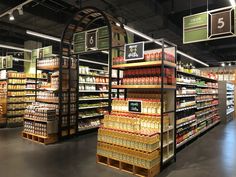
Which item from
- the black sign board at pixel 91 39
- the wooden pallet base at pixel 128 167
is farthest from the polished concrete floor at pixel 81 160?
the black sign board at pixel 91 39

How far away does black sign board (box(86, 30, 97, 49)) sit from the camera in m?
7.20

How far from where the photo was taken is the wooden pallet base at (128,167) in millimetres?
4310

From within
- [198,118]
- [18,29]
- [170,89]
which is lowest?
[198,118]

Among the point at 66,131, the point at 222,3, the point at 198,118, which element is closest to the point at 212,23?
the point at 222,3

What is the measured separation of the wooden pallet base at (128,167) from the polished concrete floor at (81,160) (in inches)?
5.7

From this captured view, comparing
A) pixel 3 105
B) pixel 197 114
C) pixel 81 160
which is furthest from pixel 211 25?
pixel 3 105

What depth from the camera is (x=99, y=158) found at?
5055mm

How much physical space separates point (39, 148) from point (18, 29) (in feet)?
26.7

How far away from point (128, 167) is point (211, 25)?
5173 millimetres

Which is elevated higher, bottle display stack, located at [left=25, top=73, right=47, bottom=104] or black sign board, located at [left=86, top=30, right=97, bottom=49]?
black sign board, located at [left=86, top=30, right=97, bottom=49]

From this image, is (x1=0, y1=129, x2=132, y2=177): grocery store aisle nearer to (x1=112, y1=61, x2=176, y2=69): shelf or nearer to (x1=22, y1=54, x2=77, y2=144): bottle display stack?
(x1=22, y1=54, x2=77, y2=144): bottle display stack

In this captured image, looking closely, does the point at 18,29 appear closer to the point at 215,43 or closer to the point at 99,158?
the point at 99,158

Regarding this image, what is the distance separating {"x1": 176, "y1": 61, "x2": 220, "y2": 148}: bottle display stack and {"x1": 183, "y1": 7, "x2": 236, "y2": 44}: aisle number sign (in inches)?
44.4

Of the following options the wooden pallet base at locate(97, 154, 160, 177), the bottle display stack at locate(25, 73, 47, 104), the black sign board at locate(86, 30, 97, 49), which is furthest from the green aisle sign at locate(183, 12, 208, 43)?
the bottle display stack at locate(25, 73, 47, 104)
